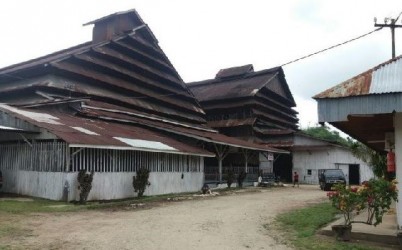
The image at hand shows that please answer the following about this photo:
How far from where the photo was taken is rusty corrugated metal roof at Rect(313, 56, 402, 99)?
8.21 metres

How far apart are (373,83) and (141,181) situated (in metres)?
14.3

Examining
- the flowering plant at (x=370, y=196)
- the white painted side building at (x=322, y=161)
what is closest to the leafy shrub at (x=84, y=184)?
the flowering plant at (x=370, y=196)

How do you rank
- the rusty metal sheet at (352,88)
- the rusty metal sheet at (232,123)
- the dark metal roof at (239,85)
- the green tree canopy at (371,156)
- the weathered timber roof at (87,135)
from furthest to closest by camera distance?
the dark metal roof at (239,85) < the rusty metal sheet at (232,123) < the green tree canopy at (371,156) < the weathered timber roof at (87,135) < the rusty metal sheet at (352,88)

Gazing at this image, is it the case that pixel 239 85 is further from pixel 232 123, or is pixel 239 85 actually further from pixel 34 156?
pixel 34 156

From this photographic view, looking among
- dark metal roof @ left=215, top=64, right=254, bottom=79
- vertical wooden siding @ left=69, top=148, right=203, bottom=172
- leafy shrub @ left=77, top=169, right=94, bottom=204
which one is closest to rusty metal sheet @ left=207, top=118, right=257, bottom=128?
dark metal roof @ left=215, top=64, right=254, bottom=79

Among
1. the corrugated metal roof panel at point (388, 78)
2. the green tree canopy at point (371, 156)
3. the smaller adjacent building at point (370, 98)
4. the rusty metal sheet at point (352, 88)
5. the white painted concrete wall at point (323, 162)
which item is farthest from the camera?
the white painted concrete wall at point (323, 162)

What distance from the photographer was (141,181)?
20.7 meters

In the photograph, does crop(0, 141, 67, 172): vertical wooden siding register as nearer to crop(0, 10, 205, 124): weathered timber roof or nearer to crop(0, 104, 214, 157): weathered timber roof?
crop(0, 104, 214, 157): weathered timber roof

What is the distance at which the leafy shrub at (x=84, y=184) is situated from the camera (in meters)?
17.1

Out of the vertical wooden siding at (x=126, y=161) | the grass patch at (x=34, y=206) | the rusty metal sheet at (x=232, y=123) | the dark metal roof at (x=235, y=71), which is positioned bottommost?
the grass patch at (x=34, y=206)

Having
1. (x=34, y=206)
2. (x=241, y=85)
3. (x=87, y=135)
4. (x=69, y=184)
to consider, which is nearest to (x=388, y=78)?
(x=34, y=206)

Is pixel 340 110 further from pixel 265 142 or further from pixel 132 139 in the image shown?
pixel 265 142

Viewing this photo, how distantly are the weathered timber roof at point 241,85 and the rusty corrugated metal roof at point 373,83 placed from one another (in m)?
36.6

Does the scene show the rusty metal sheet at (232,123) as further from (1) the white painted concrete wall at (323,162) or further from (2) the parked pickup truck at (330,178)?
(2) the parked pickup truck at (330,178)
